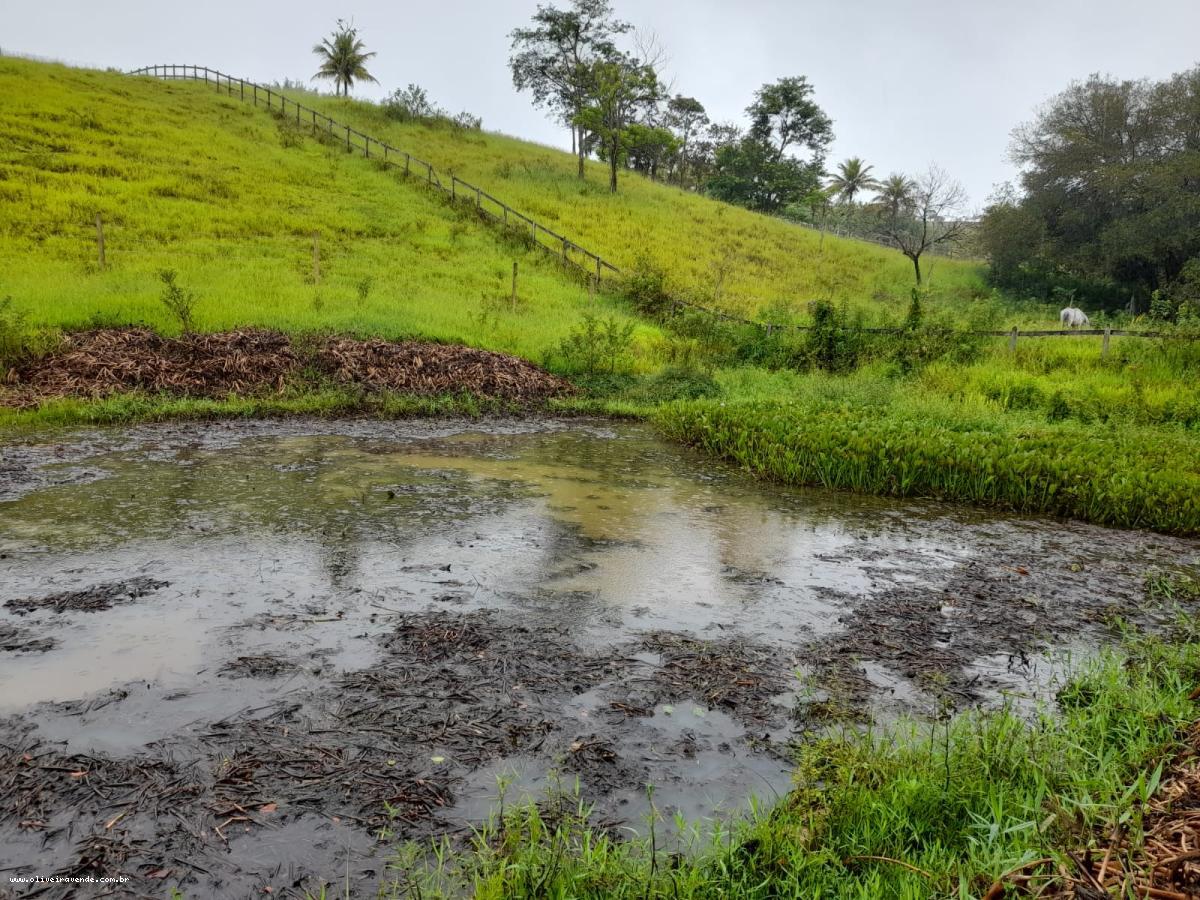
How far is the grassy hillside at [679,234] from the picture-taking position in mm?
31438

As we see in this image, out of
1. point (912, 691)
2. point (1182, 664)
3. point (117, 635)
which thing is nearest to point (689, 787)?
point (912, 691)

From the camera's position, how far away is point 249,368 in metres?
14.2

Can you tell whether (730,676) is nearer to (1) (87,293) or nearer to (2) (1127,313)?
(1) (87,293)

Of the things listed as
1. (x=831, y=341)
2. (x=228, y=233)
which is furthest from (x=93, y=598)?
(x=228, y=233)

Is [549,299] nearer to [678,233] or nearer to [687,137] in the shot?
[678,233]

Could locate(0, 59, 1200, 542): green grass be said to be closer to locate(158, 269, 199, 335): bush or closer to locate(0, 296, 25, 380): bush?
locate(0, 296, 25, 380): bush

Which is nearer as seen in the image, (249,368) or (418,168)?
(249,368)

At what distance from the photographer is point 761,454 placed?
11023 mm

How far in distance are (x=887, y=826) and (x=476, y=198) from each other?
33.1 metres

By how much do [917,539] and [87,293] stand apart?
695 inches

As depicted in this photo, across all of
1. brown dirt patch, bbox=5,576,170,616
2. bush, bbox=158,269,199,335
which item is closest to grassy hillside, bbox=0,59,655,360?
bush, bbox=158,269,199,335

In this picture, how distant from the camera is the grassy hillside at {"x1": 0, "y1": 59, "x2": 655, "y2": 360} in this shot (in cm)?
1727

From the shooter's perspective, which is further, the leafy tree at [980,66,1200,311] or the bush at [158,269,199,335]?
the leafy tree at [980,66,1200,311]

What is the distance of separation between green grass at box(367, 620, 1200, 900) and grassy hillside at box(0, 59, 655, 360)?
14.7 meters
